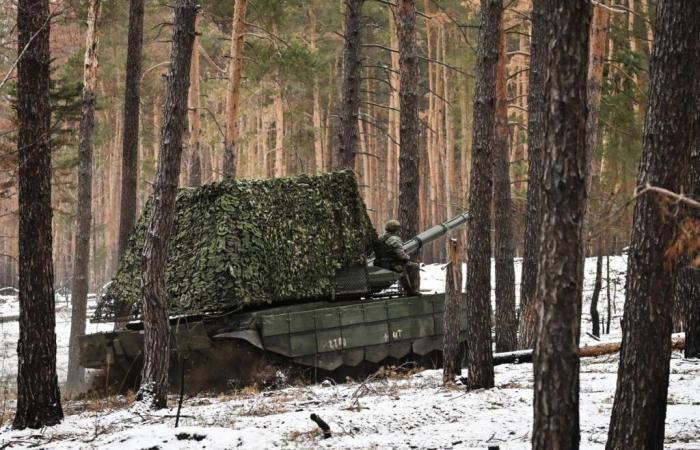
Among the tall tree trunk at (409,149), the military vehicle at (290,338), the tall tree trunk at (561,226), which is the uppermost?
the tall tree trunk at (409,149)

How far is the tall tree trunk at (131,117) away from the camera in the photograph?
52.8 ft

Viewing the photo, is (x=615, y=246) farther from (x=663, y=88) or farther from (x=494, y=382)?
(x=663, y=88)

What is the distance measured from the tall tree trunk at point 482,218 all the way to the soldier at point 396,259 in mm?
4663

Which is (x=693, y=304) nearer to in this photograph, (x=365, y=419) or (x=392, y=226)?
(x=365, y=419)

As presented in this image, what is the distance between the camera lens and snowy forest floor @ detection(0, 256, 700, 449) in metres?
7.02

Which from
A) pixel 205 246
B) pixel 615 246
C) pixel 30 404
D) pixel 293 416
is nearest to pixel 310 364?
pixel 205 246

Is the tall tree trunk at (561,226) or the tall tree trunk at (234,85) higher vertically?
the tall tree trunk at (234,85)

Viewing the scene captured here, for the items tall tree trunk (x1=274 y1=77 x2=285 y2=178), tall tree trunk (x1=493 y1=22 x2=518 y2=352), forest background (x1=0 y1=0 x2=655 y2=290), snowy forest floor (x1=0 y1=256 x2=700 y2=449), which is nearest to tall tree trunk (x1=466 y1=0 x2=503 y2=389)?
snowy forest floor (x1=0 y1=256 x2=700 y2=449)

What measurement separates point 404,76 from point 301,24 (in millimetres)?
21476

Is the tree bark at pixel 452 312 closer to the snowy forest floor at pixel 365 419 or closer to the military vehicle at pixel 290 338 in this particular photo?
the snowy forest floor at pixel 365 419

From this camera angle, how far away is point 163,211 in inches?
355

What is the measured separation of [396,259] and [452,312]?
12.6 ft

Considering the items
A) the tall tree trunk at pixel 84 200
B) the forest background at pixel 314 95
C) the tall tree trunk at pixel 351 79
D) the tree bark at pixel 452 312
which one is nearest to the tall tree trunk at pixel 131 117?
the tall tree trunk at pixel 84 200

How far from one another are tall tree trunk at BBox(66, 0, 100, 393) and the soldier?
21.4ft
